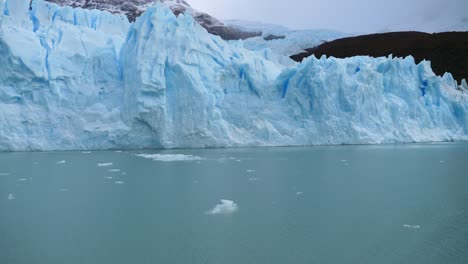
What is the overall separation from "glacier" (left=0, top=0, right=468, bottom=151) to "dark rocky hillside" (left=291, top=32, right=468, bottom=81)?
13.4 m

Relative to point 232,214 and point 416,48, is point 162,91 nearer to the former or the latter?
point 232,214

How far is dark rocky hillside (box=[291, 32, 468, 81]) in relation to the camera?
95.1 feet

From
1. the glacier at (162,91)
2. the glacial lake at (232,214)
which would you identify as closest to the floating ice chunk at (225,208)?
the glacial lake at (232,214)

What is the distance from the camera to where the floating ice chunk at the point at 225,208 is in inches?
183

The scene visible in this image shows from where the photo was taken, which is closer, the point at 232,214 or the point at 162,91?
the point at 232,214

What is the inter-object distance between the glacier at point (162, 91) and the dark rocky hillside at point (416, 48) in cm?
1342

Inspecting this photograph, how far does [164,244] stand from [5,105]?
9845 mm

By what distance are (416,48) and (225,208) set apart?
3201cm

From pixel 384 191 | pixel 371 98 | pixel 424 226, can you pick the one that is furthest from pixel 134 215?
pixel 371 98

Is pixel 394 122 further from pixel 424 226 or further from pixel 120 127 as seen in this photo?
pixel 424 226

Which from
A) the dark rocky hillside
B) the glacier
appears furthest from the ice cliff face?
the glacier

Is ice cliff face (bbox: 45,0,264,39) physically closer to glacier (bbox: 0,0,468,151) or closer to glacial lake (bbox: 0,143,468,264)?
glacier (bbox: 0,0,468,151)

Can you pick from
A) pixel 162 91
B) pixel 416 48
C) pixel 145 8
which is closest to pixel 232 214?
pixel 162 91

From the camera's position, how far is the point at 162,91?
12.0 metres
